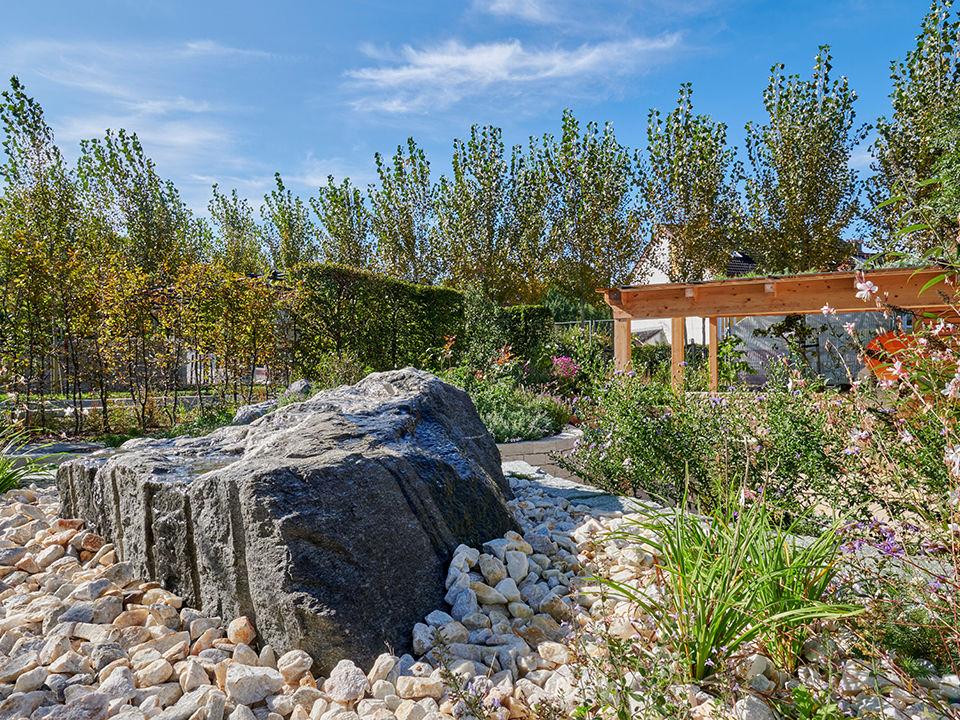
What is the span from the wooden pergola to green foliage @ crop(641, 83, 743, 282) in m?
8.92

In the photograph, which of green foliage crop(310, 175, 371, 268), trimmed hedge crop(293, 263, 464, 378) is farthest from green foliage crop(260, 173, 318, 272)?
trimmed hedge crop(293, 263, 464, 378)

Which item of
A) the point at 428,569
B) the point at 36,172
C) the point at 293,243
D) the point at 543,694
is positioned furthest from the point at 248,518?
the point at 293,243

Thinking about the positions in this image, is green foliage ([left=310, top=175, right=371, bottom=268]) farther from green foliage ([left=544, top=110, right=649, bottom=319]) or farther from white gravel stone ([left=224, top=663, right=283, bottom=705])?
white gravel stone ([left=224, top=663, right=283, bottom=705])

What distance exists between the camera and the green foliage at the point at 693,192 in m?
15.8

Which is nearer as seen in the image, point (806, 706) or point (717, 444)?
point (806, 706)

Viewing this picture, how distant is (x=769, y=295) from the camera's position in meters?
7.56

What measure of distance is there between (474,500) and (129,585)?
5.25 feet

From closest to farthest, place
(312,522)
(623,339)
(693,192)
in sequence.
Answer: (312,522)
(623,339)
(693,192)

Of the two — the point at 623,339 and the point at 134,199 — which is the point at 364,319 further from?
the point at 134,199

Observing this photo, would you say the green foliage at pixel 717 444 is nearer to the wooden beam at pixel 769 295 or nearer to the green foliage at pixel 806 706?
the green foliage at pixel 806 706

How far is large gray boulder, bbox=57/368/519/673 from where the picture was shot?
2.01m

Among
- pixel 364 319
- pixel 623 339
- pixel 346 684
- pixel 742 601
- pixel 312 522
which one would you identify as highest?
pixel 364 319

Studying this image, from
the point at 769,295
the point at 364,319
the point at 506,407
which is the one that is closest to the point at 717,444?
the point at 506,407

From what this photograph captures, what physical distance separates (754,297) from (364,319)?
6.13m
